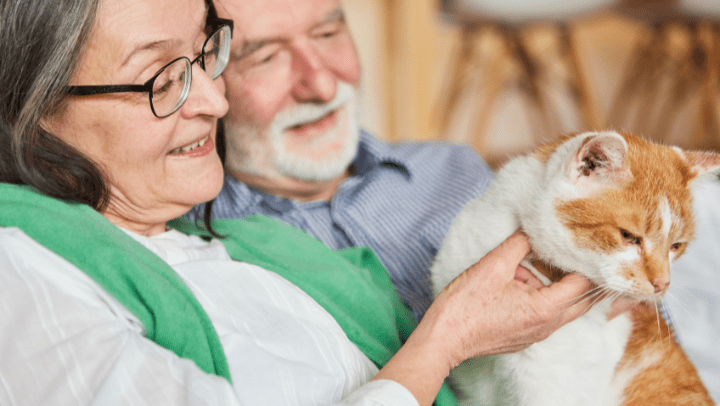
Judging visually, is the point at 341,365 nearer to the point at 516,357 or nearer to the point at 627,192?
the point at 516,357

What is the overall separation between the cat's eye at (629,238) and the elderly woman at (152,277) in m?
0.11

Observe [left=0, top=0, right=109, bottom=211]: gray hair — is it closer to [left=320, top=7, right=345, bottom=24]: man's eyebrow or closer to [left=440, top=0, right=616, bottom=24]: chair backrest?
[left=320, top=7, right=345, bottom=24]: man's eyebrow

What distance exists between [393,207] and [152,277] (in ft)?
2.31

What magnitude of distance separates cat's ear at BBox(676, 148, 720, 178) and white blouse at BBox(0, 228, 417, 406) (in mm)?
639

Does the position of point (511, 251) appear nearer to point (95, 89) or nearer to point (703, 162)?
point (703, 162)

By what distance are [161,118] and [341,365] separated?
1.47 ft

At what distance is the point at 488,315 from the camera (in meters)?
0.81

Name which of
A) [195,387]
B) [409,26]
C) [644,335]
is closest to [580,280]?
[644,335]

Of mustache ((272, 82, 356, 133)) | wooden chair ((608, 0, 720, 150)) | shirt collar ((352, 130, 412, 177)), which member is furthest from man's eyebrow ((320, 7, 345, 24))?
wooden chair ((608, 0, 720, 150))

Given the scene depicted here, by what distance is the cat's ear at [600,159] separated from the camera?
0.82m

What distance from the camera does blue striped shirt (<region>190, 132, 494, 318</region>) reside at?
1.21 metres

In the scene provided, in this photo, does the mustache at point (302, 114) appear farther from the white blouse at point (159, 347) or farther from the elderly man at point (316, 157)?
the white blouse at point (159, 347)

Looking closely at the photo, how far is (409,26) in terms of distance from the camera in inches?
116

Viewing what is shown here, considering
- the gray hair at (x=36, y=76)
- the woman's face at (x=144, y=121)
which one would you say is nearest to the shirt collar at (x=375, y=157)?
the woman's face at (x=144, y=121)
